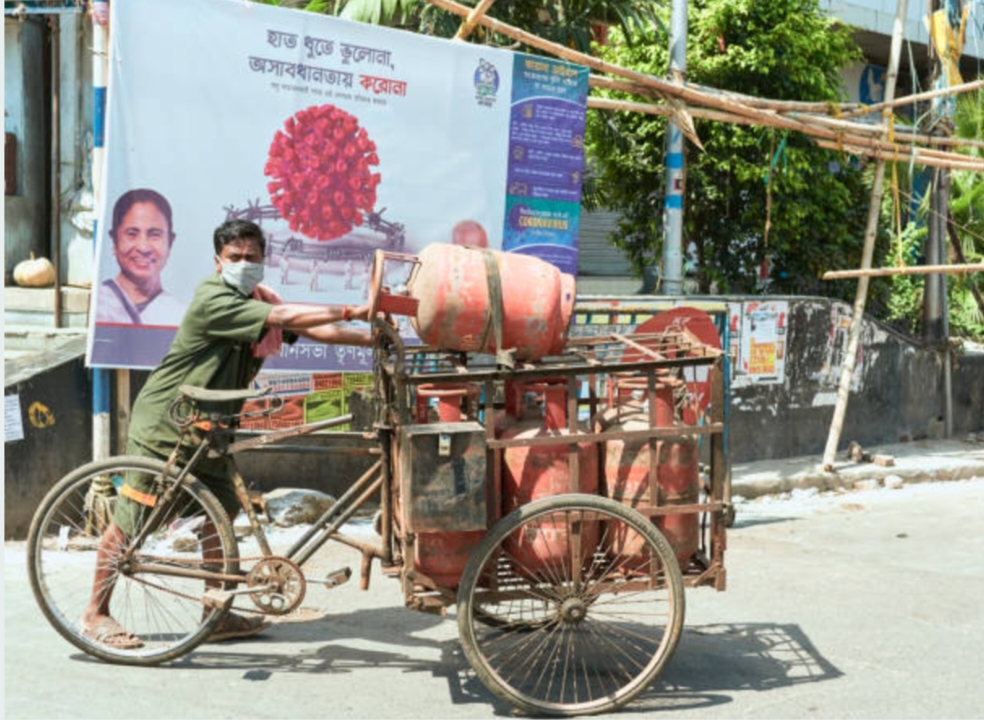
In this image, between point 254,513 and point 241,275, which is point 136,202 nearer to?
point 241,275

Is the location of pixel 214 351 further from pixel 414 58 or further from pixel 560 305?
pixel 414 58

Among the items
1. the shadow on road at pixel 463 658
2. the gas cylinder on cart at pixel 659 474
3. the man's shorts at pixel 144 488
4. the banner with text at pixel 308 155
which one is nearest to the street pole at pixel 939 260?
the banner with text at pixel 308 155

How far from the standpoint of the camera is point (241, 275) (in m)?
4.83

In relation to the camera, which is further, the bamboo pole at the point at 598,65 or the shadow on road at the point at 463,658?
the bamboo pole at the point at 598,65

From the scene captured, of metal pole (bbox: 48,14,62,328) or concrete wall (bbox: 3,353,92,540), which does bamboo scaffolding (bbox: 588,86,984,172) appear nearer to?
metal pole (bbox: 48,14,62,328)

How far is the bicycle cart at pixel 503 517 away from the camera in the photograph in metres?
4.30

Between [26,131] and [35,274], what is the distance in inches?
52.6

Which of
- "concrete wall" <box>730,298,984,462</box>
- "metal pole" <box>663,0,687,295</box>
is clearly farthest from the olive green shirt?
"concrete wall" <box>730,298,984,462</box>

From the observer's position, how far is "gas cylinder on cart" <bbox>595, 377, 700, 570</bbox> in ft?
14.7

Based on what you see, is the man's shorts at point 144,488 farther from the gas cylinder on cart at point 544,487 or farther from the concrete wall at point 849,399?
the concrete wall at point 849,399

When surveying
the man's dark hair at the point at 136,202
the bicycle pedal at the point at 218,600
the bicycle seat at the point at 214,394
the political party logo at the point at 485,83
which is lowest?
the bicycle pedal at the point at 218,600

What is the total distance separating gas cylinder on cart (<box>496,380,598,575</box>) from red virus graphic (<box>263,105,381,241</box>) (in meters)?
3.08

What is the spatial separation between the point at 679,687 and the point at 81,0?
19.1 feet

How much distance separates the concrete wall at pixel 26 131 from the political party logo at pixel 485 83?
3987mm
